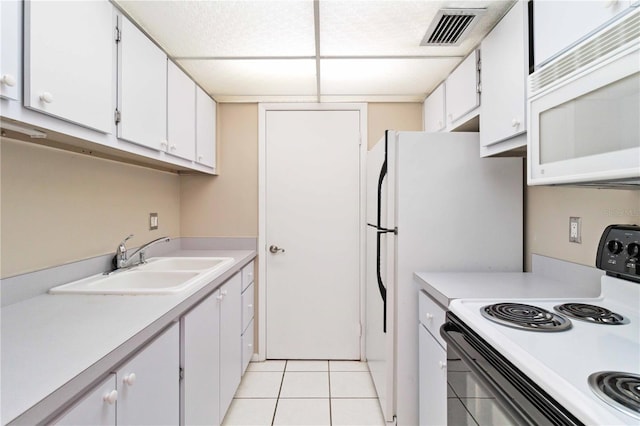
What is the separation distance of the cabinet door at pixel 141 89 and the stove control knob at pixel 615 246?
6.64ft

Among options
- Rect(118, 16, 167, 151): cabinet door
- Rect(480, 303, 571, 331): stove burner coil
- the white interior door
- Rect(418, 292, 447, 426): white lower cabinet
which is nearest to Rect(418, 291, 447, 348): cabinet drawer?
Rect(418, 292, 447, 426): white lower cabinet

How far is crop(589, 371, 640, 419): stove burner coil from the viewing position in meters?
0.58

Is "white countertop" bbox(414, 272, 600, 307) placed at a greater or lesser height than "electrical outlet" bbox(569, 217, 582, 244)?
lesser

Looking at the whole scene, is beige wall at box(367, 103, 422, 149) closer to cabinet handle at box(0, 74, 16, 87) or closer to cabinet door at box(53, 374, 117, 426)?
cabinet handle at box(0, 74, 16, 87)

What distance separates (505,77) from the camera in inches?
55.4

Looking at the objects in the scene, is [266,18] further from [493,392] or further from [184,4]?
[493,392]

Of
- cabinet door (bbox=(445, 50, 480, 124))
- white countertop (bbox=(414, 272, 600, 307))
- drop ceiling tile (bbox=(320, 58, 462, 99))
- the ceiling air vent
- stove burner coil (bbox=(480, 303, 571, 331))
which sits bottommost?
stove burner coil (bbox=(480, 303, 571, 331))

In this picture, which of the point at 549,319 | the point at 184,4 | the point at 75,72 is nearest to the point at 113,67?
the point at 75,72

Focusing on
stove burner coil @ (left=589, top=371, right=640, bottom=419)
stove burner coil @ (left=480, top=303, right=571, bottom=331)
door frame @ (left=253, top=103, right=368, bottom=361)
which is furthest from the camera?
door frame @ (left=253, top=103, right=368, bottom=361)

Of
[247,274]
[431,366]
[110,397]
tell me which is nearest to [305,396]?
[247,274]

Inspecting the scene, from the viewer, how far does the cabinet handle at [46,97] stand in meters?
0.97

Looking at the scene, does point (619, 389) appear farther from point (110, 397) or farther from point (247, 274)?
point (247, 274)

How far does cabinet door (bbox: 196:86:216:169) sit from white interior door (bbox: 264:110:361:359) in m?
0.44

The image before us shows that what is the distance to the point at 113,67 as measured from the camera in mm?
1311
